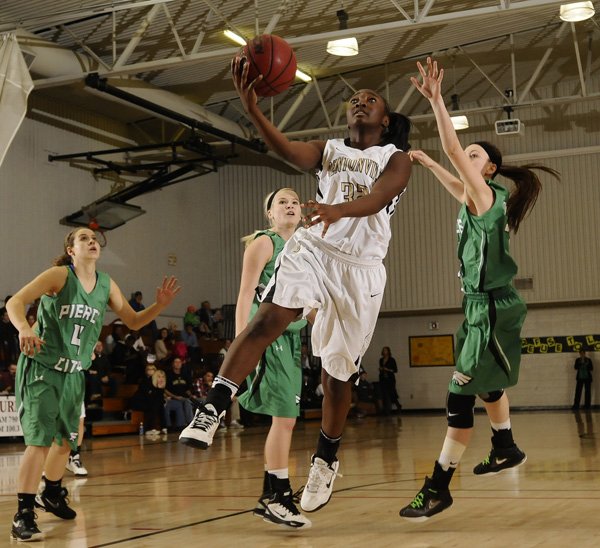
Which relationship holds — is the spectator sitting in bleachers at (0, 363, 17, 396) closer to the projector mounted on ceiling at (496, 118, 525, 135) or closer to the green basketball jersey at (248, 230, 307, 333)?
the green basketball jersey at (248, 230, 307, 333)

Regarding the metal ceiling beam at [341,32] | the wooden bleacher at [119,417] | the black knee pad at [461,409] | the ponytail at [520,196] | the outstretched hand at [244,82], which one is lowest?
the wooden bleacher at [119,417]

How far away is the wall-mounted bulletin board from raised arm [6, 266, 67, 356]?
1989 cm

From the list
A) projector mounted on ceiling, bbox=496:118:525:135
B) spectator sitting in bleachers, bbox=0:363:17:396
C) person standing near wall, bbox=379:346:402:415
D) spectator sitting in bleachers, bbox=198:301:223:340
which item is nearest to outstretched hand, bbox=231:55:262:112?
spectator sitting in bleachers, bbox=0:363:17:396

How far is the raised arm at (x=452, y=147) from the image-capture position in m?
4.43

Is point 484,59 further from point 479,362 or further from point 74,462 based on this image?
point 479,362

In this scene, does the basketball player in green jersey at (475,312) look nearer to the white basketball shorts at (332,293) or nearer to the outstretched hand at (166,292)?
the white basketball shorts at (332,293)

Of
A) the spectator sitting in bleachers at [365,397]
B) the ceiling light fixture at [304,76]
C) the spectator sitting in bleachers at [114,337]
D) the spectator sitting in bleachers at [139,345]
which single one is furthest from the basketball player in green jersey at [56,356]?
the spectator sitting in bleachers at [365,397]

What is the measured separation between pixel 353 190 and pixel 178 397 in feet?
42.2

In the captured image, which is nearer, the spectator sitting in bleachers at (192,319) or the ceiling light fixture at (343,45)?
the ceiling light fixture at (343,45)

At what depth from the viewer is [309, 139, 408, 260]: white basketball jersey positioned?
173 inches

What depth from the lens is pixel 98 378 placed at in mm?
15711

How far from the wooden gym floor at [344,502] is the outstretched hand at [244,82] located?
204 cm

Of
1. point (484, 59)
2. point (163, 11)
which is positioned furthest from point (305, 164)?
point (484, 59)

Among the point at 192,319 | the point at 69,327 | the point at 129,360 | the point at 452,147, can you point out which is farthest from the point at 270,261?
the point at 192,319
